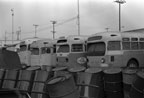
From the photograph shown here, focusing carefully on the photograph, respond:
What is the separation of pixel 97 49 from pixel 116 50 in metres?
1.24

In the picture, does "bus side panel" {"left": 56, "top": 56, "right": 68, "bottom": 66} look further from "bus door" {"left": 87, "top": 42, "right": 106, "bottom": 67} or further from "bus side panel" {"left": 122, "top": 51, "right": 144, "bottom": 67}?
"bus side panel" {"left": 122, "top": 51, "right": 144, "bottom": 67}

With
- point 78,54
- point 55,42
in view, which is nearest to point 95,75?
point 78,54

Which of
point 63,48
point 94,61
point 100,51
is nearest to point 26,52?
point 63,48

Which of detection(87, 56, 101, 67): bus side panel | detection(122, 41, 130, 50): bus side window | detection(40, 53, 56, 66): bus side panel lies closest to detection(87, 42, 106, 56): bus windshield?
detection(87, 56, 101, 67): bus side panel

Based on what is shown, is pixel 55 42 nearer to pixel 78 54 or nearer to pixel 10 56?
pixel 78 54

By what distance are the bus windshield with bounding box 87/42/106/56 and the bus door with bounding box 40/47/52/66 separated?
4.62 m

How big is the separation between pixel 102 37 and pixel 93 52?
1052 mm

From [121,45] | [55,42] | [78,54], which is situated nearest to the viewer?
[121,45]

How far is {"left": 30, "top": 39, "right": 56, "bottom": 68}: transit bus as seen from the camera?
66.5ft

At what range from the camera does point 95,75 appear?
8.60m

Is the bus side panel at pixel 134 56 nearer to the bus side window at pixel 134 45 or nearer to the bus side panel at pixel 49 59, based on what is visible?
the bus side window at pixel 134 45

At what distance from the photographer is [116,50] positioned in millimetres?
15297

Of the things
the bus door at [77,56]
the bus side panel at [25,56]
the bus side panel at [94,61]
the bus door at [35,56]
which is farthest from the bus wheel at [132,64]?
the bus side panel at [25,56]

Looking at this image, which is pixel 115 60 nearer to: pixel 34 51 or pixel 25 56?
pixel 34 51
